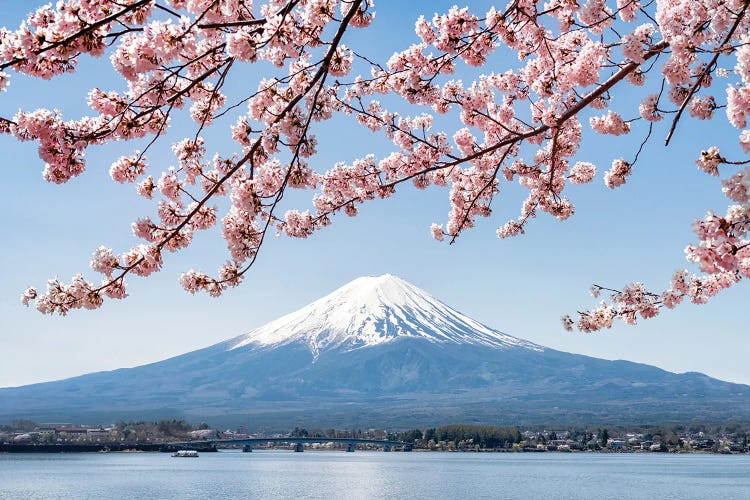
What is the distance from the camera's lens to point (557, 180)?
286 inches

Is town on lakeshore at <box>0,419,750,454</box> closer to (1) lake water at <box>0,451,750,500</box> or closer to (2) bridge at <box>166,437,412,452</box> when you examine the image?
(2) bridge at <box>166,437,412,452</box>

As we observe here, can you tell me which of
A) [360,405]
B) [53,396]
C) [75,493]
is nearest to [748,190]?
[75,493]

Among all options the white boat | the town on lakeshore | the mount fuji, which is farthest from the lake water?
the mount fuji

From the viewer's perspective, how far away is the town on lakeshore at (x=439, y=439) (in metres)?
93.4

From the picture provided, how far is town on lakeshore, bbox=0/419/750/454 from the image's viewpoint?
3679 inches

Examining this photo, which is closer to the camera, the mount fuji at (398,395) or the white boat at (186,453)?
the white boat at (186,453)

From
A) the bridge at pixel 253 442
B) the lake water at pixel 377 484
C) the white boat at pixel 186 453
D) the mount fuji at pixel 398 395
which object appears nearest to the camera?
the lake water at pixel 377 484

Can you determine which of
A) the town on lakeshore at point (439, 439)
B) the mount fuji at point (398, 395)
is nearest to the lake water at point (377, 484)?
the town on lakeshore at point (439, 439)

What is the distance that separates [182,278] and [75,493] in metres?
41.7

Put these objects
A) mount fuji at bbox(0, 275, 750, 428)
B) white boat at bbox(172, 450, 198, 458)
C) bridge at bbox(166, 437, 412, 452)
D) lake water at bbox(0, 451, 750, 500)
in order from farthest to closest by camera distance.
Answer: mount fuji at bbox(0, 275, 750, 428) < bridge at bbox(166, 437, 412, 452) < white boat at bbox(172, 450, 198, 458) < lake water at bbox(0, 451, 750, 500)

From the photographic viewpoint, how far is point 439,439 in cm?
9850

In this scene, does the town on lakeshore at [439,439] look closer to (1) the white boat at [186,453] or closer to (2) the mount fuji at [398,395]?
(1) the white boat at [186,453]

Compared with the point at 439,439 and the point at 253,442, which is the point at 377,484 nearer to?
the point at 253,442

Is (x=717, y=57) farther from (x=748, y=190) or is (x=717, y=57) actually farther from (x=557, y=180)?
(x=557, y=180)
